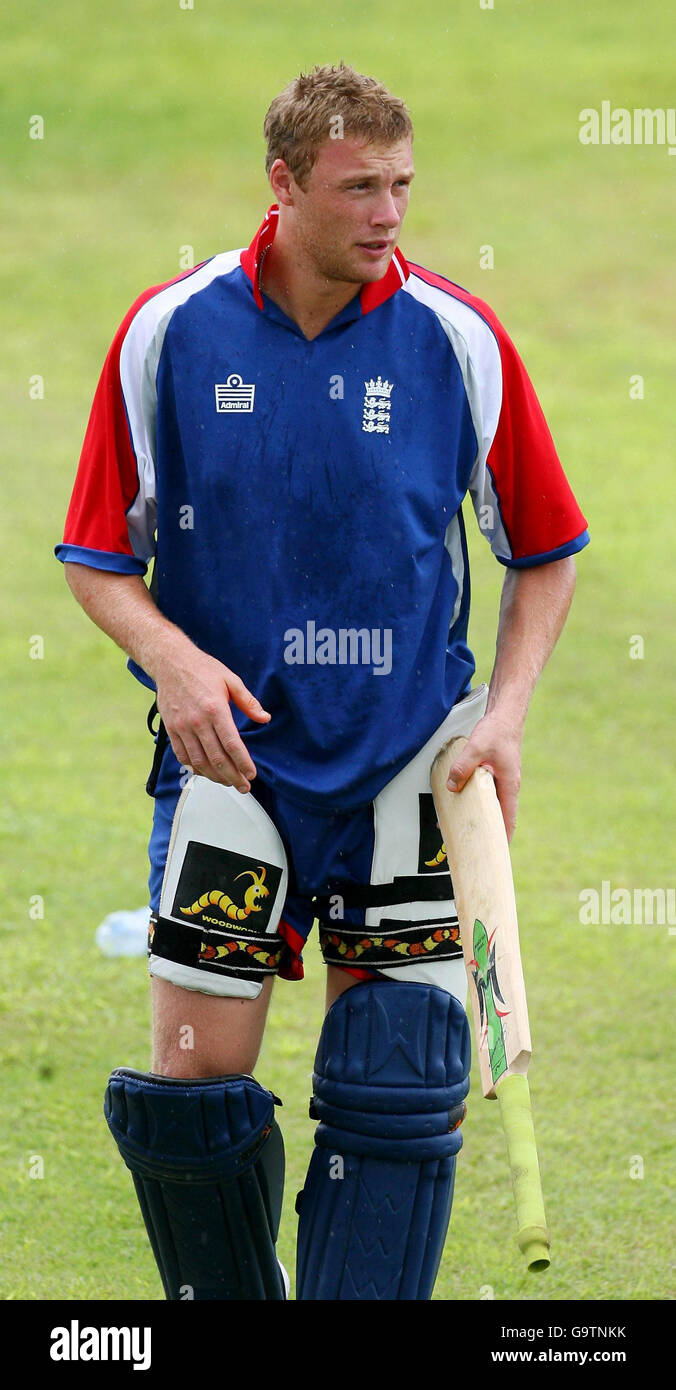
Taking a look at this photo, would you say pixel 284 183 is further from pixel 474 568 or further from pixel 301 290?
pixel 474 568

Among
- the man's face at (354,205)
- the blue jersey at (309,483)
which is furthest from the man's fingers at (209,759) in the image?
the man's face at (354,205)

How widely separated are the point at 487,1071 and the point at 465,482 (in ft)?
2.67

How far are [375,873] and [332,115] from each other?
39.5 inches

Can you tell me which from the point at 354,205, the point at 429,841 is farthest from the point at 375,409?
the point at 429,841

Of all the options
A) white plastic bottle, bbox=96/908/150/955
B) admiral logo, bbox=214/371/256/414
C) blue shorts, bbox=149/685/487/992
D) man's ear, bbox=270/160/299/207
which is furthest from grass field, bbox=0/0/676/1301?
man's ear, bbox=270/160/299/207

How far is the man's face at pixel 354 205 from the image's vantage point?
2.44 metres

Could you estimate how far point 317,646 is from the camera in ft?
8.27

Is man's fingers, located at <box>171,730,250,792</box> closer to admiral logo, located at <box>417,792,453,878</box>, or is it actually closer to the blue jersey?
the blue jersey

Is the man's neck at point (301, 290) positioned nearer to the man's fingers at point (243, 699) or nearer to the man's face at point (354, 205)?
the man's face at point (354, 205)

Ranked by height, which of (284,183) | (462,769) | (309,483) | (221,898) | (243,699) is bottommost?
(221,898)

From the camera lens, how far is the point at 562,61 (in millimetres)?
14539

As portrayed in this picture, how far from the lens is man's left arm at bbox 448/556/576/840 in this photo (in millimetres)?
2547

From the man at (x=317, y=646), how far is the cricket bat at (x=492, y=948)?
0.16 feet

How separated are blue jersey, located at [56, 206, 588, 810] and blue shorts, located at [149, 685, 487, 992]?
0.04m
